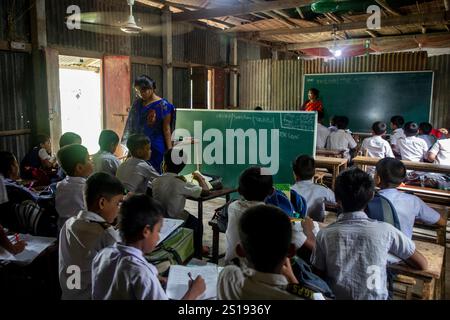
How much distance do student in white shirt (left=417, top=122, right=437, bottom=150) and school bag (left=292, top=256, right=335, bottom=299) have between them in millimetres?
4448

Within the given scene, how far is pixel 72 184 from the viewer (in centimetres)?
252

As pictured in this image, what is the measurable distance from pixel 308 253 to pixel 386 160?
0.85 metres

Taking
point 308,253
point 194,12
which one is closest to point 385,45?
point 194,12

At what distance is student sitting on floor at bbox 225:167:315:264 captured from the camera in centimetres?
212

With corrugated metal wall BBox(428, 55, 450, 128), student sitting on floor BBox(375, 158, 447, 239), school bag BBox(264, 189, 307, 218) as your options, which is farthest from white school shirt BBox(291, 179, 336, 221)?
corrugated metal wall BBox(428, 55, 450, 128)

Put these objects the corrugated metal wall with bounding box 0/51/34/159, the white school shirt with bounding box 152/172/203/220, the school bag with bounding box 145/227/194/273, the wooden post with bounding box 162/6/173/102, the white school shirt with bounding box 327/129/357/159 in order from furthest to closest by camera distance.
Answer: the wooden post with bounding box 162/6/173/102 < the white school shirt with bounding box 327/129/357/159 < the corrugated metal wall with bounding box 0/51/34/159 < the white school shirt with bounding box 152/172/203/220 < the school bag with bounding box 145/227/194/273

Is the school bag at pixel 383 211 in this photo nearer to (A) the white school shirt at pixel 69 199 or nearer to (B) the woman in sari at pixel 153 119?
(A) the white school shirt at pixel 69 199

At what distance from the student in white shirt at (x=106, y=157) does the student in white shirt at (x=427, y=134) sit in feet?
14.1

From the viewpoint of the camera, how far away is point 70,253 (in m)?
1.78

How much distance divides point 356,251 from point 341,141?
14.8 feet

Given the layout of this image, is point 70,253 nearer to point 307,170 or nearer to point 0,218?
point 0,218

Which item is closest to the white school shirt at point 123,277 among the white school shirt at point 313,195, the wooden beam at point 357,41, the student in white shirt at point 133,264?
the student in white shirt at point 133,264

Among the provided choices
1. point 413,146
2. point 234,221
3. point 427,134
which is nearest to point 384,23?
point 427,134

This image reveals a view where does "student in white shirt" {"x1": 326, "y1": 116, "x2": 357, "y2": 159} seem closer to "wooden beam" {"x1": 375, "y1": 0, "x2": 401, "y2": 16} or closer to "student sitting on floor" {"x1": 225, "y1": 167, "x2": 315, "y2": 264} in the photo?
"wooden beam" {"x1": 375, "y1": 0, "x2": 401, "y2": 16}
